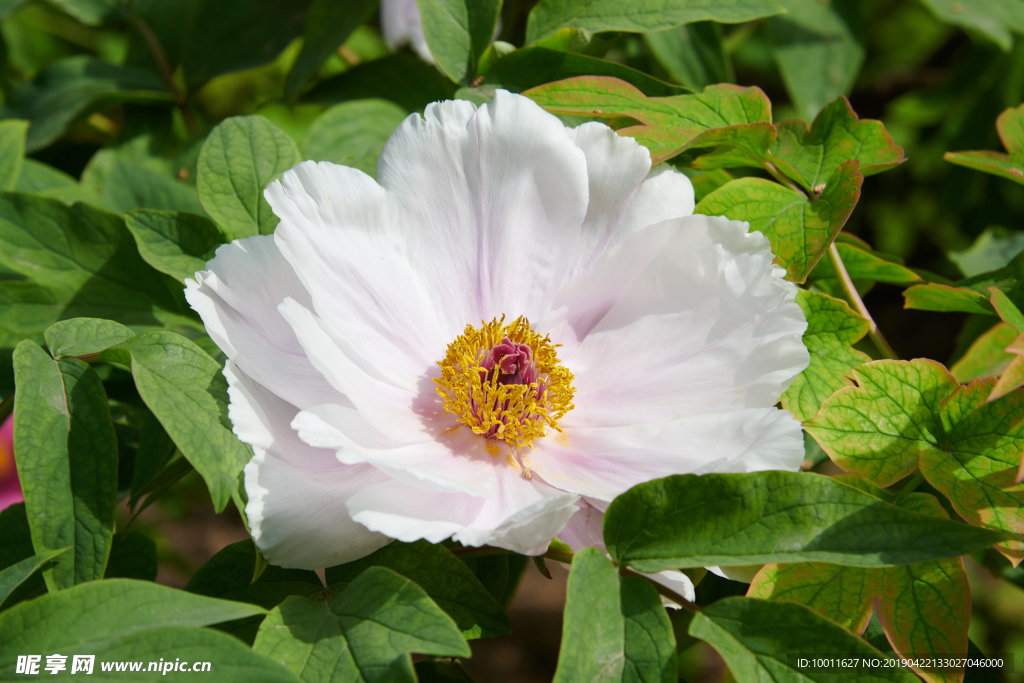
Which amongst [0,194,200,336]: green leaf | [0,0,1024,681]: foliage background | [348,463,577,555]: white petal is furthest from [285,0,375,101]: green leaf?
Answer: [348,463,577,555]: white petal

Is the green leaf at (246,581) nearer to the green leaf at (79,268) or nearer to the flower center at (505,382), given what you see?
the flower center at (505,382)

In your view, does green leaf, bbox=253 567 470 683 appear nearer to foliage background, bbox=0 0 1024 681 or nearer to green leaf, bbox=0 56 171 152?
foliage background, bbox=0 0 1024 681

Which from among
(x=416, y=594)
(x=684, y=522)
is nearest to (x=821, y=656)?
(x=684, y=522)

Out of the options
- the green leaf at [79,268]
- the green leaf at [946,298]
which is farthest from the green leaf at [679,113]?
the green leaf at [79,268]

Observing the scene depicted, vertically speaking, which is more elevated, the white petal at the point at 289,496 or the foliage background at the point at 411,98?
the foliage background at the point at 411,98

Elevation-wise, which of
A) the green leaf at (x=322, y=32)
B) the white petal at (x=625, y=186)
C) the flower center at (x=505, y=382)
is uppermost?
the green leaf at (x=322, y=32)

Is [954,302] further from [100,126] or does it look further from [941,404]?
[100,126]

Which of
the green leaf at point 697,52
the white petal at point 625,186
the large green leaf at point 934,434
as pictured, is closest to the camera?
the large green leaf at point 934,434
